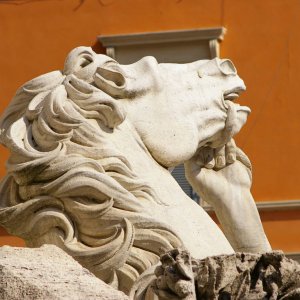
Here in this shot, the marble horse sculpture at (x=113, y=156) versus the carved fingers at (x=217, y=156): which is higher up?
the marble horse sculpture at (x=113, y=156)

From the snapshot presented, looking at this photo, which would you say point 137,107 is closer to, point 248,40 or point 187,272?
point 187,272

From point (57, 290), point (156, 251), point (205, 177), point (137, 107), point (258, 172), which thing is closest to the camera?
point (57, 290)

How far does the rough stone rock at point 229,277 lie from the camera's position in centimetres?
539

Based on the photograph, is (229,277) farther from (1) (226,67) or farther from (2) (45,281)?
(1) (226,67)

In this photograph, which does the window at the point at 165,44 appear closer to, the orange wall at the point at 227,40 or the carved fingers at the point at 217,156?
the orange wall at the point at 227,40

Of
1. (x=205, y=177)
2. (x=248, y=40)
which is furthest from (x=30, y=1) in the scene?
(x=205, y=177)

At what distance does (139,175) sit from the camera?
674cm

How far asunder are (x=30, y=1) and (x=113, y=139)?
63.1 ft

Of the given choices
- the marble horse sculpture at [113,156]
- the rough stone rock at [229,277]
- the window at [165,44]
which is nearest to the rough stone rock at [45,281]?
the rough stone rock at [229,277]

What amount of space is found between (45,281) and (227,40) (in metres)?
20.0

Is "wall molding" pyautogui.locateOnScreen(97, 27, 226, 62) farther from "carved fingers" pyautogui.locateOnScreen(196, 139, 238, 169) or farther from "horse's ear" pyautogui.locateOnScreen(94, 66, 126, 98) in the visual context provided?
"horse's ear" pyautogui.locateOnScreen(94, 66, 126, 98)

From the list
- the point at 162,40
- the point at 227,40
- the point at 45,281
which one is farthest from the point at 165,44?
the point at 45,281

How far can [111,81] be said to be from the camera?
22.6ft

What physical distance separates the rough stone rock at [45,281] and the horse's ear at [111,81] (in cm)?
146
